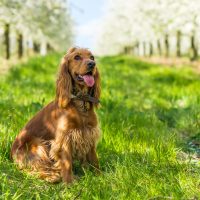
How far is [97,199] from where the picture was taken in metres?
3.12

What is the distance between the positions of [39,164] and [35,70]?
28.0 feet

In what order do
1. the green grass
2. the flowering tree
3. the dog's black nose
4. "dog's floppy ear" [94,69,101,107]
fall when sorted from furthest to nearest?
the flowering tree, "dog's floppy ear" [94,69,101,107], the dog's black nose, the green grass

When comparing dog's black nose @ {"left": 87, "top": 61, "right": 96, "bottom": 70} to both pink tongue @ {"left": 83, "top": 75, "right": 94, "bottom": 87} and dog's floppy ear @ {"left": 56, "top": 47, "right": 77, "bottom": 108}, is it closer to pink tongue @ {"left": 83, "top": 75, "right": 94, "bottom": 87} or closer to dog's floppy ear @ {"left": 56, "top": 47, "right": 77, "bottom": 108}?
pink tongue @ {"left": 83, "top": 75, "right": 94, "bottom": 87}

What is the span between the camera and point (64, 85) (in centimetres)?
409

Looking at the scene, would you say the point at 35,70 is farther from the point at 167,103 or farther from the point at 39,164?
the point at 39,164

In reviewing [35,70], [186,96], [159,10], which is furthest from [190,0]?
[186,96]

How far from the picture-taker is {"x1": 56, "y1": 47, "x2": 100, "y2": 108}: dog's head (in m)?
4.05

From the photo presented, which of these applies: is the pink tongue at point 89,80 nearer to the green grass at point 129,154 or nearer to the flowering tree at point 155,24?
the green grass at point 129,154

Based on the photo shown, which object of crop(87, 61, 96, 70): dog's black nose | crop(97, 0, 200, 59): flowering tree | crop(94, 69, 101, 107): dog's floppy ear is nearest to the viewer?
crop(87, 61, 96, 70): dog's black nose

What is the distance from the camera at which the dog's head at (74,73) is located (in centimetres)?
405

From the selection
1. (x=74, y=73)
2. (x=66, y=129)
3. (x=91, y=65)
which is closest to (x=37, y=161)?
(x=66, y=129)

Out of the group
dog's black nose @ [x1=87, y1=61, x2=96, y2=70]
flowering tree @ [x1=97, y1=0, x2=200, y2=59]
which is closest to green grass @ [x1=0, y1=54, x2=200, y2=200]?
dog's black nose @ [x1=87, y1=61, x2=96, y2=70]

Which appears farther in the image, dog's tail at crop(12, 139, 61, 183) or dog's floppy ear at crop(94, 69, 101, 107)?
dog's floppy ear at crop(94, 69, 101, 107)

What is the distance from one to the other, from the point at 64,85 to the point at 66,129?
412mm
